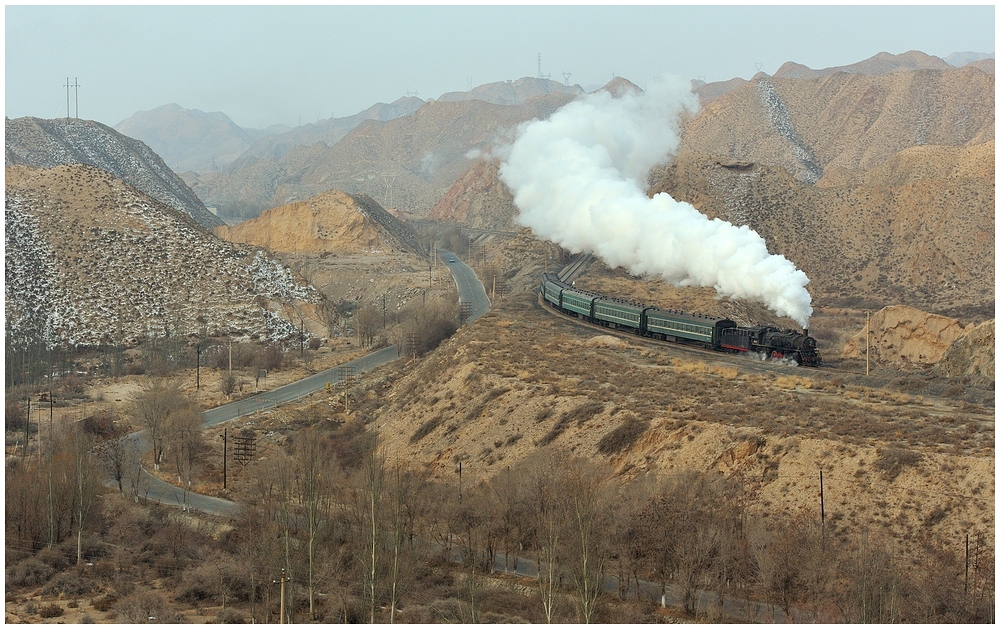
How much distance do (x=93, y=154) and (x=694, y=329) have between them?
4494 inches

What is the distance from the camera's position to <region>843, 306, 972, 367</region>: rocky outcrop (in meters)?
55.6

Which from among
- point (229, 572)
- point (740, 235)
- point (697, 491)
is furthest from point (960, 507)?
point (740, 235)

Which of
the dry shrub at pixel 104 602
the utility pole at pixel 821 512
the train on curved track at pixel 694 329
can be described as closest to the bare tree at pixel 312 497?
the dry shrub at pixel 104 602

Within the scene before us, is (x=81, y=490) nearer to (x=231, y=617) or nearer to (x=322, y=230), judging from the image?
(x=231, y=617)

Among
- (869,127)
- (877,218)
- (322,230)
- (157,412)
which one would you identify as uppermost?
(869,127)

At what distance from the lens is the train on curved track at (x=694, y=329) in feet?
162

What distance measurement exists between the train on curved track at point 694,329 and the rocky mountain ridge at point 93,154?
82.4m

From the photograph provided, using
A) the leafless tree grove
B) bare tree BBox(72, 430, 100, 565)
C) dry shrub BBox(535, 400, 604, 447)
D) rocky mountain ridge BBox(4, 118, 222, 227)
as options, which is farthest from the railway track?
rocky mountain ridge BBox(4, 118, 222, 227)

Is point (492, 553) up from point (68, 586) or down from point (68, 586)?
up

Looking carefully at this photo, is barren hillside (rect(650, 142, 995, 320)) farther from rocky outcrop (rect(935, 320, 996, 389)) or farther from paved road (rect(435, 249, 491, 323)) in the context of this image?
rocky outcrop (rect(935, 320, 996, 389))

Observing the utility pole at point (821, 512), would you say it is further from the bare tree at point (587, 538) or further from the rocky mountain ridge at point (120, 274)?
the rocky mountain ridge at point (120, 274)

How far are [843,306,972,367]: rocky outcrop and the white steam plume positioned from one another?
4796 mm

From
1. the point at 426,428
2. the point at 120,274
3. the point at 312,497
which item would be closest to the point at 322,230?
the point at 120,274

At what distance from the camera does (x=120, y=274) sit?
270 ft
